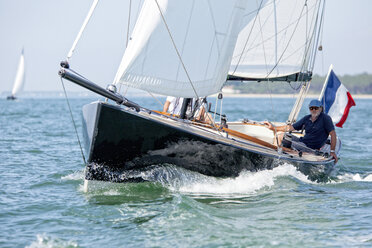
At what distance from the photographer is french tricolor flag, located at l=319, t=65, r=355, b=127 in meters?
12.5

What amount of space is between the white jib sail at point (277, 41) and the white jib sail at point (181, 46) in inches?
128

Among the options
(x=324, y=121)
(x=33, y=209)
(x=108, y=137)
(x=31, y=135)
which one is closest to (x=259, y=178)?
(x=324, y=121)

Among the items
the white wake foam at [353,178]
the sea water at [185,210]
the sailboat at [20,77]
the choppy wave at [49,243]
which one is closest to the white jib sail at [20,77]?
the sailboat at [20,77]

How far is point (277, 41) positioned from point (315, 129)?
115 inches

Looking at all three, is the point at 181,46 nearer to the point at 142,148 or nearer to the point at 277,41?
the point at 142,148

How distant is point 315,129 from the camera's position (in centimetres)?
987

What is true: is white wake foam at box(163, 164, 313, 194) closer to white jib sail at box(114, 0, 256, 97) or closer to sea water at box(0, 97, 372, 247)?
sea water at box(0, 97, 372, 247)

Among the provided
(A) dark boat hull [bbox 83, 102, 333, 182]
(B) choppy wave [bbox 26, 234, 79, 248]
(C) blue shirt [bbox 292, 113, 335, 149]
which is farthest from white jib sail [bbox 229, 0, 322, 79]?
(B) choppy wave [bbox 26, 234, 79, 248]

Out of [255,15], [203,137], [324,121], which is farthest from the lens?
[255,15]

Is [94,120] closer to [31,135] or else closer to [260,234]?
[260,234]

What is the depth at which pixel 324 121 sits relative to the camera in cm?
978

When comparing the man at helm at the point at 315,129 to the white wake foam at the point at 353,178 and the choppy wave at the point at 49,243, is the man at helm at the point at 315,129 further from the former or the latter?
the choppy wave at the point at 49,243

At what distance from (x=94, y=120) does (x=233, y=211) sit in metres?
2.29

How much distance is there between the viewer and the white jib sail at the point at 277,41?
38.3 ft
